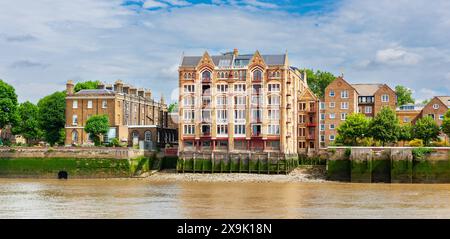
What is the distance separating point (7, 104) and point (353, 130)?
47181 millimetres

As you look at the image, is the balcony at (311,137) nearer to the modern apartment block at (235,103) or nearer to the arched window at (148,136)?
the modern apartment block at (235,103)

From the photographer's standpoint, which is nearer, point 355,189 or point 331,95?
point 355,189

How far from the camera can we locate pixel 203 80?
8831 cm

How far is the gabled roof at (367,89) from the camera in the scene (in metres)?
103

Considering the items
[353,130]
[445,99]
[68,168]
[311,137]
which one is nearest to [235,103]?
[311,137]

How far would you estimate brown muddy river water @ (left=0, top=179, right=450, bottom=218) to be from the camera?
42375mm

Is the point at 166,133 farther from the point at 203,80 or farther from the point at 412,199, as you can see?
the point at 412,199

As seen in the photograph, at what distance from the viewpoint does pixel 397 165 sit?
7212cm

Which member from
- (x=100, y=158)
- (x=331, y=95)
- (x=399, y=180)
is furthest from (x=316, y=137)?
(x=100, y=158)

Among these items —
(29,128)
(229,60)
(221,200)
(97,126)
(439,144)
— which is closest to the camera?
(221,200)

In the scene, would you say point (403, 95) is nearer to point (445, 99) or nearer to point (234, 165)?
point (445, 99)
